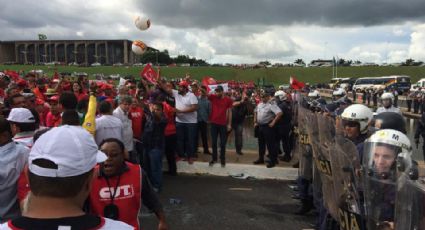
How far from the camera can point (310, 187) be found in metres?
6.85

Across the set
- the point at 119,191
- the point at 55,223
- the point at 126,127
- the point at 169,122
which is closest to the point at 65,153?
the point at 55,223

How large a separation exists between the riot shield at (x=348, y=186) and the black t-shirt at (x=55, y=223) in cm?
224

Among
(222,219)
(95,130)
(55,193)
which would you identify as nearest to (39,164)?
(55,193)


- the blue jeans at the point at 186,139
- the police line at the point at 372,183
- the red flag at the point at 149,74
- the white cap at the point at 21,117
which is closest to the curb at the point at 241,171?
the blue jeans at the point at 186,139

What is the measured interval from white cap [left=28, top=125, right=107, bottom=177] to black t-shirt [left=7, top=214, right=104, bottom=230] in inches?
6.4

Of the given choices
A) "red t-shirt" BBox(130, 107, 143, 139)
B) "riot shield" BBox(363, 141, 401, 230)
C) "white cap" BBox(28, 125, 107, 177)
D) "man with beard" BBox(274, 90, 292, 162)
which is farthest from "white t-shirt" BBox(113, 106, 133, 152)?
"white cap" BBox(28, 125, 107, 177)

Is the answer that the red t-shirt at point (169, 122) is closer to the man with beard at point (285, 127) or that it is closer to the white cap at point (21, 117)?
the man with beard at point (285, 127)

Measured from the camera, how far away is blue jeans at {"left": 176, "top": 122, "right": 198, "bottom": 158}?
10.0 m

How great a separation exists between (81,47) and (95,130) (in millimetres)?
159425

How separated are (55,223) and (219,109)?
855cm

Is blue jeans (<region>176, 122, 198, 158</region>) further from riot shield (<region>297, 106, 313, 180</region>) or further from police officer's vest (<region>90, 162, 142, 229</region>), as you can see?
police officer's vest (<region>90, 162, 142, 229</region>)

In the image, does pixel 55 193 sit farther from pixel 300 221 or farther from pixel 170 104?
pixel 170 104

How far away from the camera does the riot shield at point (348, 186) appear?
3.27m

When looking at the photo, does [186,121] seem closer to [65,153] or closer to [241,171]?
[241,171]
